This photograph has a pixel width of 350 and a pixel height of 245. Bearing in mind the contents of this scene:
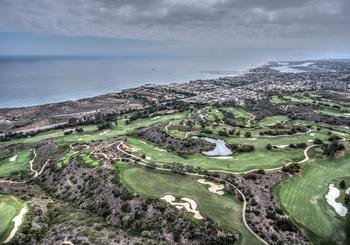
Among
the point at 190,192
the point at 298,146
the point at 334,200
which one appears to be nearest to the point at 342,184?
the point at 334,200

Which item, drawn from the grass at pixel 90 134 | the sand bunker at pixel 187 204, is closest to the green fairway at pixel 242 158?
the sand bunker at pixel 187 204

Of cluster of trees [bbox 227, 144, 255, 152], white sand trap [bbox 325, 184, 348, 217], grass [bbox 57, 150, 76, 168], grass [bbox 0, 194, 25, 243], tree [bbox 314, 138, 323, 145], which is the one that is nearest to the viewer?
grass [bbox 0, 194, 25, 243]

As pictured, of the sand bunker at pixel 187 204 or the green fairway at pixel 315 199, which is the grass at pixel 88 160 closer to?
the sand bunker at pixel 187 204

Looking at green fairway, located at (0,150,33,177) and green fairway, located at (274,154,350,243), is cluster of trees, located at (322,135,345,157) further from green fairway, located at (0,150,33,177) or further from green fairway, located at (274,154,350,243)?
green fairway, located at (0,150,33,177)

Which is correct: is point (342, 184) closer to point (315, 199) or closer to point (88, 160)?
point (315, 199)

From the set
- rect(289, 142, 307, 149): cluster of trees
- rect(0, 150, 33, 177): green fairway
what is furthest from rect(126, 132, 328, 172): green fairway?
rect(0, 150, 33, 177): green fairway

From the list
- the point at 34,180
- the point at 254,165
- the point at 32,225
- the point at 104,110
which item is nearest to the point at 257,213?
the point at 254,165
